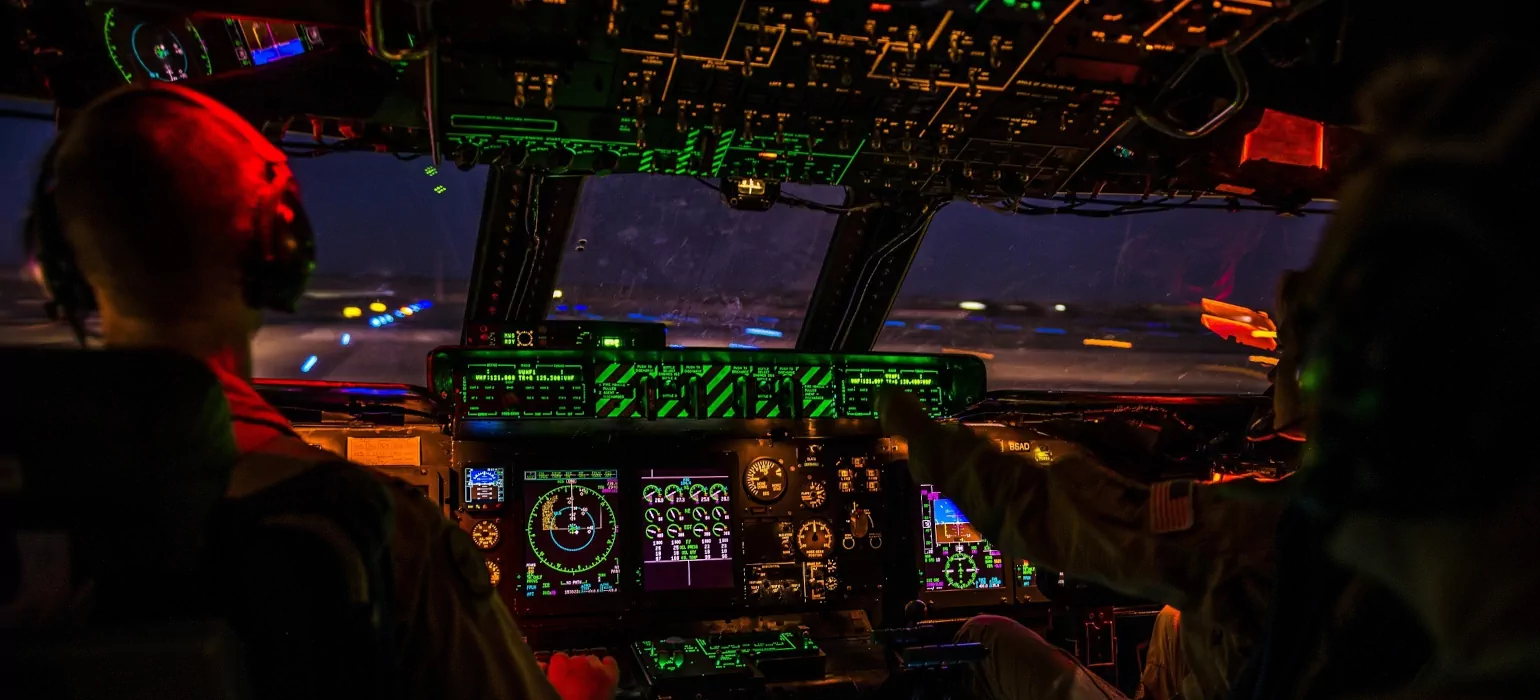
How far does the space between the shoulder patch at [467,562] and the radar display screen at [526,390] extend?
1.72 metres

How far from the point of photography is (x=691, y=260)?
335 centimetres

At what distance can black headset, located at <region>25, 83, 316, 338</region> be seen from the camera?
33.4 inches

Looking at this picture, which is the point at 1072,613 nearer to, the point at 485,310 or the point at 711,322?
the point at 711,322

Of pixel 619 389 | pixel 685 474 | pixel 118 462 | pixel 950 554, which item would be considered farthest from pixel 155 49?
pixel 950 554

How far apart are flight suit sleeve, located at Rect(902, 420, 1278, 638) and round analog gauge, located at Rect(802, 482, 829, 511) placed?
1341mm

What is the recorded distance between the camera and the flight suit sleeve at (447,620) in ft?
2.78

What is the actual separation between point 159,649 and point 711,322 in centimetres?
289

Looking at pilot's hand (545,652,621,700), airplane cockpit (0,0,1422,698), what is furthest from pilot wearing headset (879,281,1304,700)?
pilot's hand (545,652,621,700)

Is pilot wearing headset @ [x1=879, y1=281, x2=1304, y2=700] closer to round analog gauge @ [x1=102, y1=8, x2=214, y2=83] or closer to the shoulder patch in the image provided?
the shoulder patch

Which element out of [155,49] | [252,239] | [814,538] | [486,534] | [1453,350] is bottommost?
[814,538]

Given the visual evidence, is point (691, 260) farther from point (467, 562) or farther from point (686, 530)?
point (467, 562)

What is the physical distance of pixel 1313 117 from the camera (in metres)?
2.74

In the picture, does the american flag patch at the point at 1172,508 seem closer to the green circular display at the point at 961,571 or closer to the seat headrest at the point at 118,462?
the green circular display at the point at 961,571

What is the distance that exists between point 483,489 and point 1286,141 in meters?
2.62
